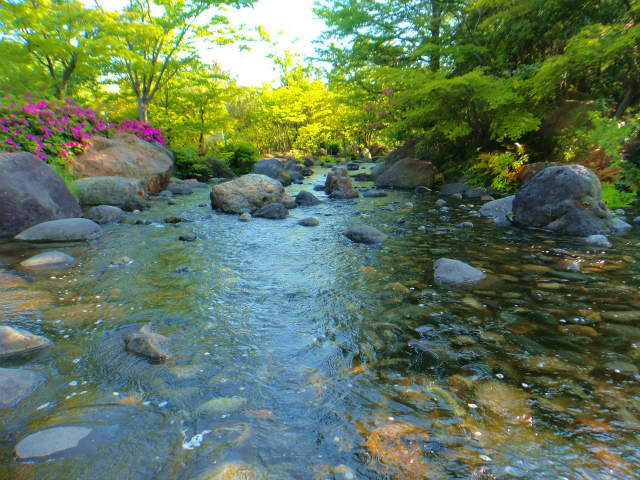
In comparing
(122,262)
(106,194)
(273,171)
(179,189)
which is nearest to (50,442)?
(122,262)

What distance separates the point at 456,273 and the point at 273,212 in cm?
499

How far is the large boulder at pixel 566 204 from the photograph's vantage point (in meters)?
5.87

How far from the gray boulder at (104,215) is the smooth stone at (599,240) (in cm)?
888

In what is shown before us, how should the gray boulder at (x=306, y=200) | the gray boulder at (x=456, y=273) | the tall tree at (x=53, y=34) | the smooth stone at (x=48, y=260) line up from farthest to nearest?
1. the tall tree at (x=53, y=34)
2. the gray boulder at (x=306, y=200)
3. the smooth stone at (x=48, y=260)
4. the gray boulder at (x=456, y=273)

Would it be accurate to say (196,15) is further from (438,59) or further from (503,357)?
(503,357)

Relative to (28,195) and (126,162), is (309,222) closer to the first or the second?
(28,195)

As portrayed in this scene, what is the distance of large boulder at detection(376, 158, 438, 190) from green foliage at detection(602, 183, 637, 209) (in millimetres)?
5513

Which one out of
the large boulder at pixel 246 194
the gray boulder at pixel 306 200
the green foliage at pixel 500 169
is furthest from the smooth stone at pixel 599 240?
the large boulder at pixel 246 194

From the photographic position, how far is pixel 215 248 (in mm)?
5699

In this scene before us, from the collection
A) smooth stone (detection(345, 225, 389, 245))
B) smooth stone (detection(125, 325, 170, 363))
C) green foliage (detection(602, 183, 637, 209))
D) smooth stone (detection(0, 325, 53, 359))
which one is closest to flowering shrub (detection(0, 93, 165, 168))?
smooth stone (detection(0, 325, 53, 359))

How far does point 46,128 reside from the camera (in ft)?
31.0

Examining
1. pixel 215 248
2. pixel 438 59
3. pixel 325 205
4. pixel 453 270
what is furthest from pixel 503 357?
pixel 438 59

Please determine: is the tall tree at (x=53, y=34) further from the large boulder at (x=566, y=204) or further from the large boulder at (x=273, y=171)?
the large boulder at (x=566, y=204)

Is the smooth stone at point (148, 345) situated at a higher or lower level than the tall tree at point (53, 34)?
lower
